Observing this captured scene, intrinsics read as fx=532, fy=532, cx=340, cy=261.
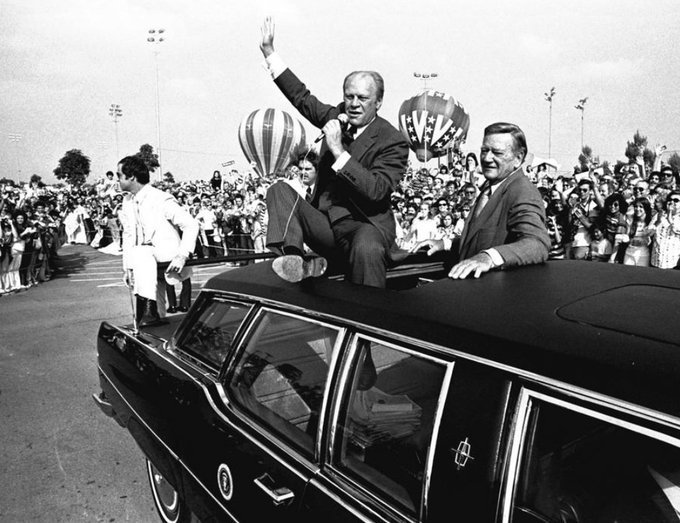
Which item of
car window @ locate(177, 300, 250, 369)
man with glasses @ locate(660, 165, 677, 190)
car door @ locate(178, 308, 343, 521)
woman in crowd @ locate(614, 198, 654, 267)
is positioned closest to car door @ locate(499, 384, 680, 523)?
car door @ locate(178, 308, 343, 521)

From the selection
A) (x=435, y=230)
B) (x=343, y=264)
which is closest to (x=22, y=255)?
(x=435, y=230)

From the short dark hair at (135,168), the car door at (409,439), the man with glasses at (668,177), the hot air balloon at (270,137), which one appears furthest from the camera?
the hot air balloon at (270,137)

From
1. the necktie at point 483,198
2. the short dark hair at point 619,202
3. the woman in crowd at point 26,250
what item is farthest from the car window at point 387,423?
the woman in crowd at point 26,250

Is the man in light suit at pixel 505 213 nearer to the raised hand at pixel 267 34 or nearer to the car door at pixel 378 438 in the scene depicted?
the car door at pixel 378 438

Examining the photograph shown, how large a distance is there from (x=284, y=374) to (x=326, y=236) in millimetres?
913

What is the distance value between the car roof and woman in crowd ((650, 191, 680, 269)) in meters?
5.60

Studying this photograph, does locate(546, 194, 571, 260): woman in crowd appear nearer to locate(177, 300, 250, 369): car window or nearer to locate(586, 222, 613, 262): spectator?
locate(586, 222, 613, 262): spectator

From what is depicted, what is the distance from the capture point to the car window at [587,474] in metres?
1.16

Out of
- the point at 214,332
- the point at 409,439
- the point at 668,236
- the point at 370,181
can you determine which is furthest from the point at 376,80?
the point at 668,236

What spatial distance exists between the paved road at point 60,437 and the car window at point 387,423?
5.93ft

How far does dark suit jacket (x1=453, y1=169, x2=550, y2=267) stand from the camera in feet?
7.74

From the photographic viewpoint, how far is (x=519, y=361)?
4.23 feet

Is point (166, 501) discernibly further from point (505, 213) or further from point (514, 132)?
point (514, 132)

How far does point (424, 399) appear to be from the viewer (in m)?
1.70
